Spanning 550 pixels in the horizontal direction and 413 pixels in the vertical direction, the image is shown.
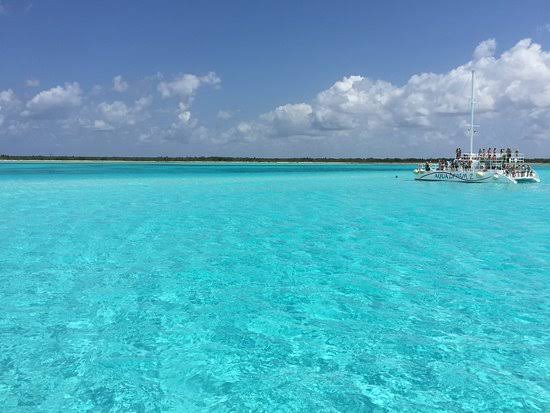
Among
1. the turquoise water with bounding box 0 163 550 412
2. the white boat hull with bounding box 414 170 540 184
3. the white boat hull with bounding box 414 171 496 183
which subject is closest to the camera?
the turquoise water with bounding box 0 163 550 412

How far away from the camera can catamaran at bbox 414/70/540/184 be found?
5581 cm

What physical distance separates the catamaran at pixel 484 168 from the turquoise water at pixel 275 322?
3965cm

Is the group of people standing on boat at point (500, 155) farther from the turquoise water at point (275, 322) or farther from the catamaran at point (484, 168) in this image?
the turquoise water at point (275, 322)

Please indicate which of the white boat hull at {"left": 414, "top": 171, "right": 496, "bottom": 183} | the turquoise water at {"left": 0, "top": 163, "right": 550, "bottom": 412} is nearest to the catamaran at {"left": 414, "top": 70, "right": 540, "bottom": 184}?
the white boat hull at {"left": 414, "top": 171, "right": 496, "bottom": 183}

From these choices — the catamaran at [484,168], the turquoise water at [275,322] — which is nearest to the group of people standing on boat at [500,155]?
the catamaran at [484,168]

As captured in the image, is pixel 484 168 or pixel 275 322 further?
pixel 484 168

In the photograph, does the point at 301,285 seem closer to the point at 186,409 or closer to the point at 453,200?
the point at 186,409

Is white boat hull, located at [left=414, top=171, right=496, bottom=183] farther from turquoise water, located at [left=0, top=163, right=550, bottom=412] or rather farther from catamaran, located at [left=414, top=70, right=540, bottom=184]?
turquoise water, located at [left=0, top=163, right=550, bottom=412]

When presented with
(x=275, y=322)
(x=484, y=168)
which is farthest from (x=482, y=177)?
(x=275, y=322)

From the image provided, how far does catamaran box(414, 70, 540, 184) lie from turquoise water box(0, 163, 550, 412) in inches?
1561

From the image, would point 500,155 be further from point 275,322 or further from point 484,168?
point 275,322

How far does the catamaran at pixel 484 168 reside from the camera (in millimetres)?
55812

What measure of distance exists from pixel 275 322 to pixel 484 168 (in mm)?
56086

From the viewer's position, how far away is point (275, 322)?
8922mm
